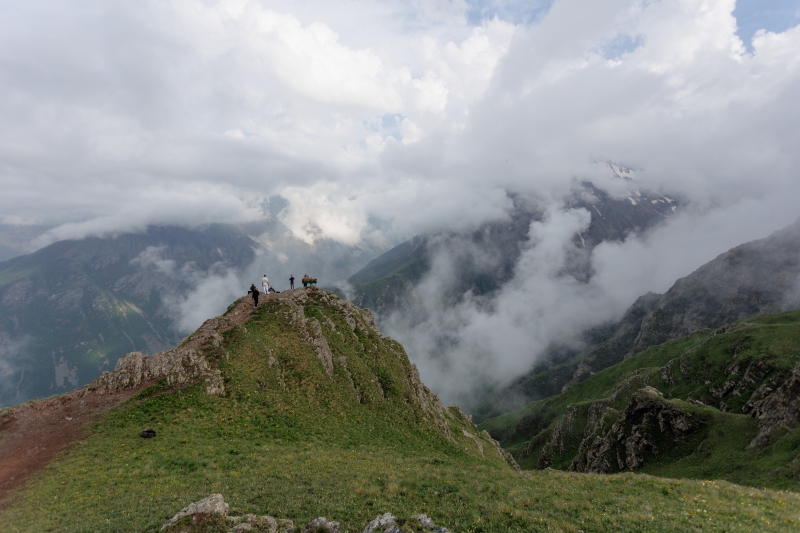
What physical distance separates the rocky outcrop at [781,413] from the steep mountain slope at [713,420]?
0.28 meters

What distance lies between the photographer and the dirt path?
98.8 feet

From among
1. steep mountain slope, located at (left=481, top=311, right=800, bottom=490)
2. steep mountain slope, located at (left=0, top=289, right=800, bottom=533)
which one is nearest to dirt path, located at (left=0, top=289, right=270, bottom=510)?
steep mountain slope, located at (left=0, top=289, right=800, bottom=533)

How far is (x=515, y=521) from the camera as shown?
2066 centimetres

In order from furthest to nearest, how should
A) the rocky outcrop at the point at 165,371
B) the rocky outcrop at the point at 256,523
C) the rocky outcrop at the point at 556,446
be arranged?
the rocky outcrop at the point at 556,446
the rocky outcrop at the point at 165,371
the rocky outcrop at the point at 256,523

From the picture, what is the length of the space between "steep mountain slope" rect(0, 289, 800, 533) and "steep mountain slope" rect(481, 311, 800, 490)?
49971 millimetres

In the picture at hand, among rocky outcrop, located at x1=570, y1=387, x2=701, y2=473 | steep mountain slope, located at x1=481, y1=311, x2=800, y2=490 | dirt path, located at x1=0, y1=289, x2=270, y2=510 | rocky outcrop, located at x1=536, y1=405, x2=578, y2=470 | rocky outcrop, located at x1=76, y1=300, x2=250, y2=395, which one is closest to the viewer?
dirt path, located at x1=0, y1=289, x2=270, y2=510

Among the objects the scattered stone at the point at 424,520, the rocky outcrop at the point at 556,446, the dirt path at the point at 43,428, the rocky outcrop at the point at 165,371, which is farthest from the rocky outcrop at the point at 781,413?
the rocky outcrop at the point at 556,446

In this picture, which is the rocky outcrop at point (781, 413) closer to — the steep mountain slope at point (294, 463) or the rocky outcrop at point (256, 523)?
the steep mountain slope at point (294, 463)

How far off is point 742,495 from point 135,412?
5717 centimetres

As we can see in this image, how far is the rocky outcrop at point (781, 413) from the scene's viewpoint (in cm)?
7125

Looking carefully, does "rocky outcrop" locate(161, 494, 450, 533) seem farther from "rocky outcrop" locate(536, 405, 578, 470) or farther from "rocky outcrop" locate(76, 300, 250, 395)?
"rocky outcrop" locate(536, 405, 578, 470)

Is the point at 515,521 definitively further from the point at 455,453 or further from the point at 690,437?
the point at 690,437

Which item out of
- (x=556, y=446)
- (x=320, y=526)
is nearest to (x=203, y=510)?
(x=320, y=526)

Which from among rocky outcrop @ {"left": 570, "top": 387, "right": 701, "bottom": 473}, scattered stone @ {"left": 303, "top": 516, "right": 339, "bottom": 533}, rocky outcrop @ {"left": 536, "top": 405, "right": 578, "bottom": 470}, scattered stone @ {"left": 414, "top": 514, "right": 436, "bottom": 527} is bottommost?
rocky outcrop @ {"left": 536, "top": 405, "right": 578, "bottom": 470}
